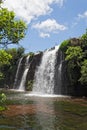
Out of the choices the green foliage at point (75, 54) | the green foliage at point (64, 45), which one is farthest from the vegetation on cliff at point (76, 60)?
the green foliage at point (64, 45)

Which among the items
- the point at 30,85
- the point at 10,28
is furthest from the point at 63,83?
the point at 10,28

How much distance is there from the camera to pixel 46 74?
53219mm

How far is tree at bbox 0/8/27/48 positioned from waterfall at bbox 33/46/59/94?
38.3 metres

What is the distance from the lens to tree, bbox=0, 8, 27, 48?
1076 cm

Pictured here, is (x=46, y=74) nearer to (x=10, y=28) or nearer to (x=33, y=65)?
(x=33, y=65)

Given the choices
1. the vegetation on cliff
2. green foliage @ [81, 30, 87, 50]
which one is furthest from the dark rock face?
green foliage @ [81, 30, 87, 50]

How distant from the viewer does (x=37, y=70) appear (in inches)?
2296

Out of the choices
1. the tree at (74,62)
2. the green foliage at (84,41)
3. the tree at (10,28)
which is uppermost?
the green foliage at (84,41)

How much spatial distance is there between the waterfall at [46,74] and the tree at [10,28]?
126ft

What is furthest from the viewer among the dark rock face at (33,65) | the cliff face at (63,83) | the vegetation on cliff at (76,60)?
the dark rock face at (33,65)

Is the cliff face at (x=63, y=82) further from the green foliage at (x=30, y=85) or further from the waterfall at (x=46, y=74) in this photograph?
the green foliage at (x=30, y=85)

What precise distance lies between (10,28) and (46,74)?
42.3m

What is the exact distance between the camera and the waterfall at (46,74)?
51147 mm

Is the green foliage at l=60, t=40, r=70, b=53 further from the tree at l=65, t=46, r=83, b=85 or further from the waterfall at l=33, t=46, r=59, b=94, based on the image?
the tree at l=65, t=46, r=83, b=85
